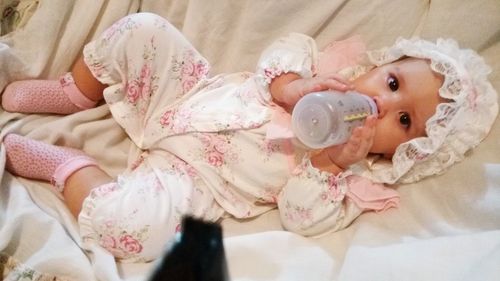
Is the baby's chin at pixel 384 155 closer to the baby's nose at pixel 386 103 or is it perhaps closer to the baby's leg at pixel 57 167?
the baby's nose at pixel 386 103

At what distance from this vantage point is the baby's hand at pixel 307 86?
3.07 feet

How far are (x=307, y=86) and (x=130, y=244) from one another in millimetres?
440

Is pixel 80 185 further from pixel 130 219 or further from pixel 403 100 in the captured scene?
pixel 403 100

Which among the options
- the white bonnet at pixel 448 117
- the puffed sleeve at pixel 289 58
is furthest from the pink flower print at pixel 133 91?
the white bonnet at pixel 448 117

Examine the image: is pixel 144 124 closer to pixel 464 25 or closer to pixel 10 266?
pixel 10 266

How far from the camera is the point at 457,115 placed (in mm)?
923

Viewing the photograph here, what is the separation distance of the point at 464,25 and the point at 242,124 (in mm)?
498

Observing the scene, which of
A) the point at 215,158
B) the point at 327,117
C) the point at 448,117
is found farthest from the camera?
the point at 215,158

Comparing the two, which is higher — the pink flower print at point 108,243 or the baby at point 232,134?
the baby at point 232,134

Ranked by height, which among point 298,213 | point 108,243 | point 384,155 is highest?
point 384,155

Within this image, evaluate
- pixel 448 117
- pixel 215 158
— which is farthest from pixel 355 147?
pixel 215 158

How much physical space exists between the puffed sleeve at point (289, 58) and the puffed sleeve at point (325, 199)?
0.20 metres

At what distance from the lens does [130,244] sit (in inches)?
35.3

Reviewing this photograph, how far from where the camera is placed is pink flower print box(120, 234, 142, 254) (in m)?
0.89
